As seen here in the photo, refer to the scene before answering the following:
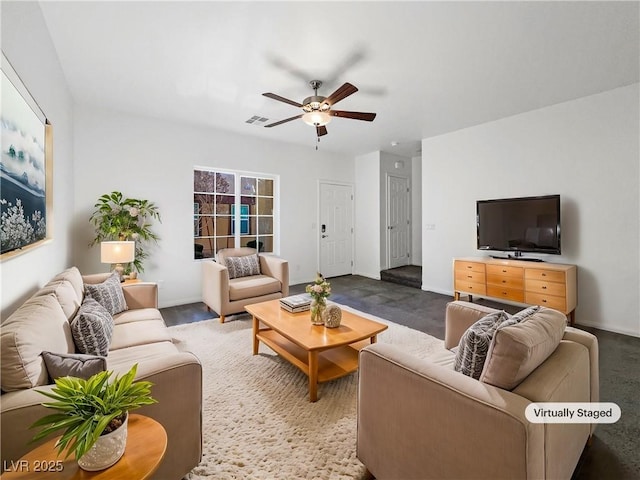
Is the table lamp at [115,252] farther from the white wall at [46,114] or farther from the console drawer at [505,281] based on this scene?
the console drawer at [505,281]

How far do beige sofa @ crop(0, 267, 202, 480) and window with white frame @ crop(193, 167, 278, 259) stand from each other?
281cm

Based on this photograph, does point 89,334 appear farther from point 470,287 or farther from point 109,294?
point 470,287

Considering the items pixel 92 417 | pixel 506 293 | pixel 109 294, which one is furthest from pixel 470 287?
pixel 92 417

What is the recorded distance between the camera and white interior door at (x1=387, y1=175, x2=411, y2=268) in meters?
6.39

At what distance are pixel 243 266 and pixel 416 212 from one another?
175 inches

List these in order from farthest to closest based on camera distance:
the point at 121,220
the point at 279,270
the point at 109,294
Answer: the point at 279,270 → the point at 121,220 → the point at 109,294

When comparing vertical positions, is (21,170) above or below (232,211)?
below

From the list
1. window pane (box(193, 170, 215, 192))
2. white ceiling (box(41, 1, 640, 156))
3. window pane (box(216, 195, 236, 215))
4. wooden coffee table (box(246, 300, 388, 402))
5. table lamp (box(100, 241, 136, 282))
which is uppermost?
white ceiling (box(41, 1, 640, 156))

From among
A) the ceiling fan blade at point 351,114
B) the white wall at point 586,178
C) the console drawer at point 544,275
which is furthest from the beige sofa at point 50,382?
the white wall at point 586,178

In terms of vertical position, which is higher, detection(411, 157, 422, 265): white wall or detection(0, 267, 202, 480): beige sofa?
detection(411, 157, 422, 265): white wall

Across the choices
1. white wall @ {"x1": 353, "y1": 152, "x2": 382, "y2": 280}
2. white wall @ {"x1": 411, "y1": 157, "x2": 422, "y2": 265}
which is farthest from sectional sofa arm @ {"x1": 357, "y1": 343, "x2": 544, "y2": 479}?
white wall @ {"x1": 411, "y1": 157, "x2": 422, "y2": 265}

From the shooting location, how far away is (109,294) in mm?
2482

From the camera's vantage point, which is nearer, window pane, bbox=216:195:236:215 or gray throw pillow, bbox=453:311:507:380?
gray throw pillow, bbox=453:311:507:380

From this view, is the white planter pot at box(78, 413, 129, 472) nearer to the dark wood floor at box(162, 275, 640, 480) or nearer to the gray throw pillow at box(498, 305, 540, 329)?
the gray throw pillow at box(498, 305, 540, 329)
